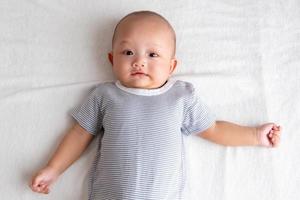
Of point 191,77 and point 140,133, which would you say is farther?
point 191,77

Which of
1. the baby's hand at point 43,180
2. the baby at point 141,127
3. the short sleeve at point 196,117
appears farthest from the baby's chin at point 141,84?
the baby's hand at point 43,180

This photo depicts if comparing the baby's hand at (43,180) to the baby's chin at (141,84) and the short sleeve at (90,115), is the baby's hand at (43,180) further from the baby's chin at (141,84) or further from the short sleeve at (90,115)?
the baby's chin at (141,84)

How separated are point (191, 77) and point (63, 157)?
43cm

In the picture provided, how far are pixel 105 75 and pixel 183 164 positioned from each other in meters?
0.35

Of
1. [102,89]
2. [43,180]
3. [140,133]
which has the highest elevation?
[102,89]

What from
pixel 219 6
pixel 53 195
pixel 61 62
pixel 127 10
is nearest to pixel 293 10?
pixel 219 6

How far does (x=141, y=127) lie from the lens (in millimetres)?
1119

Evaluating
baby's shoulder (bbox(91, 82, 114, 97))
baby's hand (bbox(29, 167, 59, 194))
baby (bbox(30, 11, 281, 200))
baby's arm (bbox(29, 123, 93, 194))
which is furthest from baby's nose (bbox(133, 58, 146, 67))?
baby's hand (bbox(29, 167, 59, 194))

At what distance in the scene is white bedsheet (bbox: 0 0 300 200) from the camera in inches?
45.9

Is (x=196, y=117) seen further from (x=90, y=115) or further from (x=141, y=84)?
(x=90, y=115)

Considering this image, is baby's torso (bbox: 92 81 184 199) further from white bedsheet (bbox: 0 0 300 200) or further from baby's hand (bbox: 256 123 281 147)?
baby's hand (bbox: 256 123 281 147)

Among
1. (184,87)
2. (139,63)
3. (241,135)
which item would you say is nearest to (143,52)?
(139,63)

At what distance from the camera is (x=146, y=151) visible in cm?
110

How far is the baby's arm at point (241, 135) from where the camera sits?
1.18 metres
